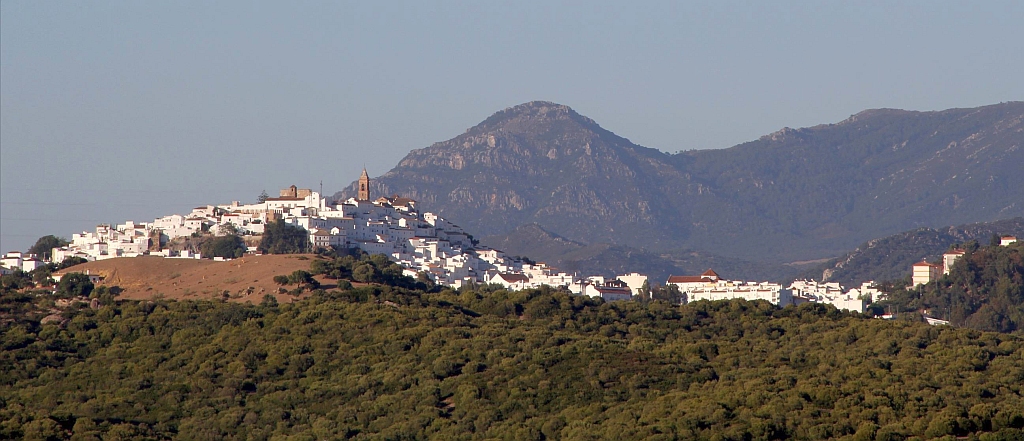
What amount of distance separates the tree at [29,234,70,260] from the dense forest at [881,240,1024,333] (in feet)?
220

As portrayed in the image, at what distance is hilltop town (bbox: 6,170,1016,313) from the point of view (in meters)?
120

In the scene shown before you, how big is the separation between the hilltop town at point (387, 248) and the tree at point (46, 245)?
0.98m

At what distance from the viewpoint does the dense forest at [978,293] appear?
5025 inches

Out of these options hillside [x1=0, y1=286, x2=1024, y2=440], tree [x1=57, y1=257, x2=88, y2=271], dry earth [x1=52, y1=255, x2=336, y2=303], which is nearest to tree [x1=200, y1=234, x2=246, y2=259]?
dry earth [x1=52, y1=255, x2=336, y2=303]

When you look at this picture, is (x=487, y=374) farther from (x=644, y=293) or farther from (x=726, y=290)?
(x=726, y=290)

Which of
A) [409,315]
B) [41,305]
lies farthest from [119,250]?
[409,315]

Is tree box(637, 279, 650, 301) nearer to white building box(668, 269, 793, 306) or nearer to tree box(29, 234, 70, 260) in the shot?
white building box(668, 269, 793, 306)

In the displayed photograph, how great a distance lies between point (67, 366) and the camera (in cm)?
6881

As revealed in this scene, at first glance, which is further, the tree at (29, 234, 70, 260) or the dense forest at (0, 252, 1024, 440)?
the tree at (29, 234, 70, 260)

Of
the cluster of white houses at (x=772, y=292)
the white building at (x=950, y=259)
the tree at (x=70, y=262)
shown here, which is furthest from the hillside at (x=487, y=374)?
the white building at (x=950, y=259)

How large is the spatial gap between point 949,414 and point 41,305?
164 ft

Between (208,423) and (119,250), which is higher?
(119,250)

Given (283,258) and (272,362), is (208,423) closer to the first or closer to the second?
(272,362)

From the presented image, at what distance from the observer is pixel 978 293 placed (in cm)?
13325
